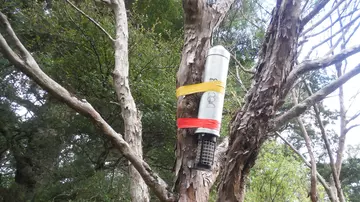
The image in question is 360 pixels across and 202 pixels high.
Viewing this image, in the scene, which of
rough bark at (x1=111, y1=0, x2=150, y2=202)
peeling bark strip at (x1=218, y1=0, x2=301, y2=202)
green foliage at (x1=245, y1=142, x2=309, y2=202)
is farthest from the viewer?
green foliage at (x1=245, y1=142, x2=309, y2=202)

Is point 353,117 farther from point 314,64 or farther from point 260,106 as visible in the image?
point 260,106

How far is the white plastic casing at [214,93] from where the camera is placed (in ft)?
3.08

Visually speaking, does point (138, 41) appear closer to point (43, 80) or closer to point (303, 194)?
point (303, 194)

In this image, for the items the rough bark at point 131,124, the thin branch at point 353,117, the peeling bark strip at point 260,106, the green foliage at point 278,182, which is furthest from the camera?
the green foliage at point 278,182

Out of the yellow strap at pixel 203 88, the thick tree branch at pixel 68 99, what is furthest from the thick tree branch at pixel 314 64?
the thick tree branch at pixel 68 99

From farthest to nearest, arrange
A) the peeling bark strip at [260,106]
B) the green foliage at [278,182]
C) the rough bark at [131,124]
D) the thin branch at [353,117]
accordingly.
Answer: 1. the green foliage at [278,182]
2. the thin branch at [353,117]
3. the rough bark at [131,124]
4. the peeling bark strip at [260,106]

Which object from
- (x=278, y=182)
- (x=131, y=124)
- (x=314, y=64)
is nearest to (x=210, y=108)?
(x=314, y=64)

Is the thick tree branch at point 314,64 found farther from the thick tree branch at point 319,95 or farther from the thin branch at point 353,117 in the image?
the thin branch at point 353,117

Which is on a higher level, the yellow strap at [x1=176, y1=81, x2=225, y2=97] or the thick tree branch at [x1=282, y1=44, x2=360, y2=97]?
the thick tree branch at [x1=282, y1=44, x2=360, y2=97]

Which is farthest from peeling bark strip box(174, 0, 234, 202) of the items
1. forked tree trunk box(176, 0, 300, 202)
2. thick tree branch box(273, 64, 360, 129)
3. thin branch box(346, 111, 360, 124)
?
thin branch box(346, 111, 360, 124)

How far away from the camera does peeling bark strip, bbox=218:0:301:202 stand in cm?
90

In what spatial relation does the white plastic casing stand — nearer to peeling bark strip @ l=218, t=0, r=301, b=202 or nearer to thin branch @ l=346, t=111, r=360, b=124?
peeling bark strip @ l=218, t=0, r=301, b=202

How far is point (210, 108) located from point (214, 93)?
45 mm

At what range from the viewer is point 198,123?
37.2 inches
